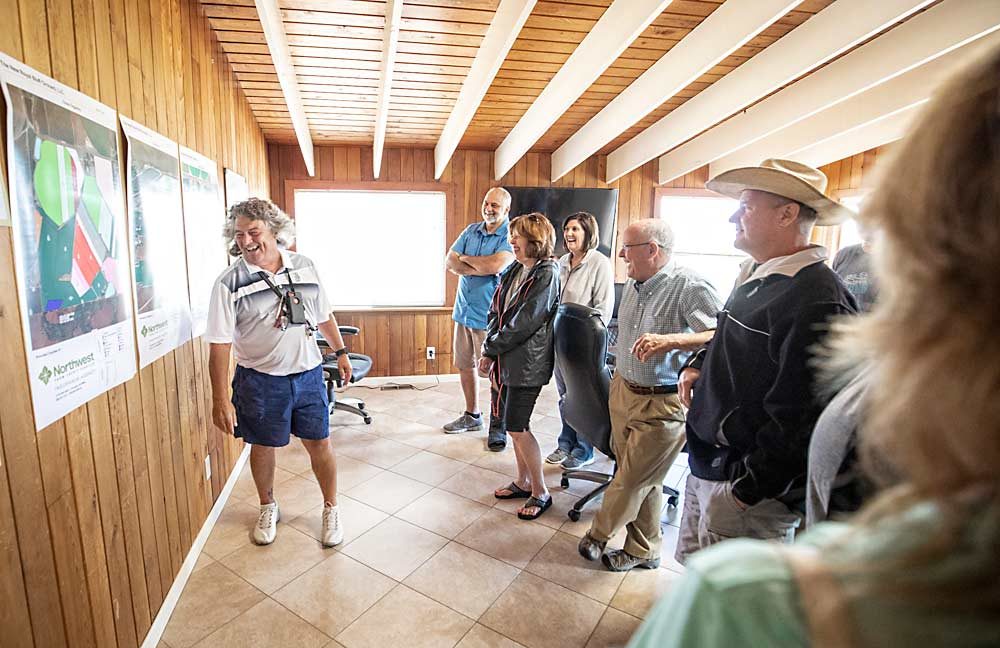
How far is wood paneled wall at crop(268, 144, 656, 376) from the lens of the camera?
4754mm

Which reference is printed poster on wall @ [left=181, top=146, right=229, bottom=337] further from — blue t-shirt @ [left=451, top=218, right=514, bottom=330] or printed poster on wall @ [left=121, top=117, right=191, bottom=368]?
blue t-shirt @ [left=451, top=218, right=514, bottom=330]

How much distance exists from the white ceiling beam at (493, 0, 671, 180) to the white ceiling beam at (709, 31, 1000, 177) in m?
1.17

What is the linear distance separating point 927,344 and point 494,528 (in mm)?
2369

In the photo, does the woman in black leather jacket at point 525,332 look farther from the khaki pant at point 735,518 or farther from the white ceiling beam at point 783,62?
the white ceiling beam at point 783,62

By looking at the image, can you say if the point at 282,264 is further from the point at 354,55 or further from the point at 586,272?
the point at 586,272

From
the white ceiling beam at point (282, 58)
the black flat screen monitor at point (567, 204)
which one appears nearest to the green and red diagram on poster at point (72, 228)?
the white ceiling beam at point (282, 58)

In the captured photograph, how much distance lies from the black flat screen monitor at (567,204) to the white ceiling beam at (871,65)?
3.99 ft

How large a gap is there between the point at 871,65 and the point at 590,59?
1.38 metres

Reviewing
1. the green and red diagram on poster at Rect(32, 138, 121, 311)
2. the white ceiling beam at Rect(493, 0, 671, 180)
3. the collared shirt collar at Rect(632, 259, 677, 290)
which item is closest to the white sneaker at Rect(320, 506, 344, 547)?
the green and red diagram on poster at Rect(32, 138, 121, 311)

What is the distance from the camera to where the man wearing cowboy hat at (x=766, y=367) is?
124 centimetres

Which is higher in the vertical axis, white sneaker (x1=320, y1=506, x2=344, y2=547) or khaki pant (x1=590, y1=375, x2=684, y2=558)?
khaki pant (x1=590, y1=375, x2=684, y2=558)

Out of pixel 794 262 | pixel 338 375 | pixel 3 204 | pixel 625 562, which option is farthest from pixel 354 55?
pixel 625 562

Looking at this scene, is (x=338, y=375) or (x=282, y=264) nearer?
(x=282, y=264)

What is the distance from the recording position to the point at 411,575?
2.12 metres
